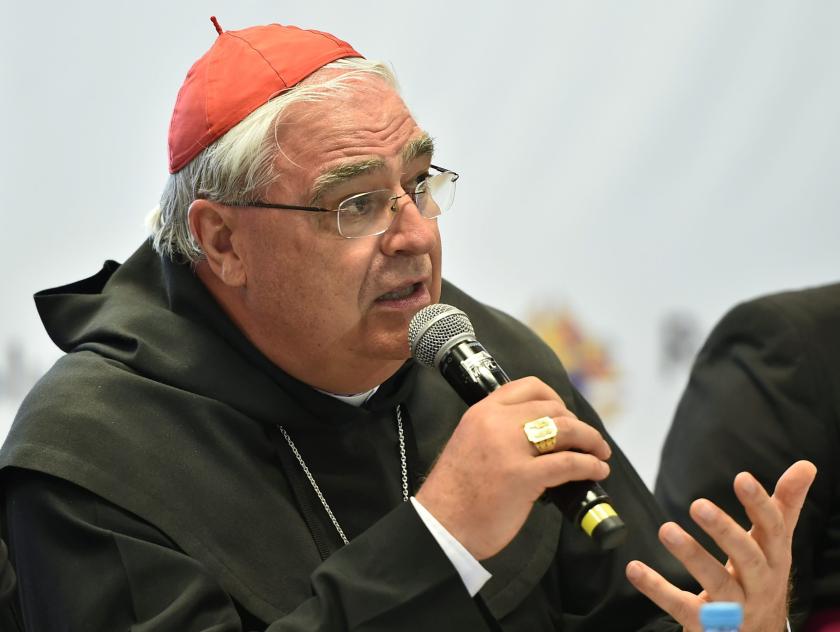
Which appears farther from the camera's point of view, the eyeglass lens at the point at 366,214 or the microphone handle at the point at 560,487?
the eyeglass lens at the point at 366,214

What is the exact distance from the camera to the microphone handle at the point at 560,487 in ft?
6.09

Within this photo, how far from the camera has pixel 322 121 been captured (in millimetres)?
2559

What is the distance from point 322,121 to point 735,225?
229cm

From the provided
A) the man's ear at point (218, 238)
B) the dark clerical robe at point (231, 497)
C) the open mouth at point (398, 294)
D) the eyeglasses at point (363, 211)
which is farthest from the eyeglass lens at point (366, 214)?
the dark clerical robe at point (231, 497)

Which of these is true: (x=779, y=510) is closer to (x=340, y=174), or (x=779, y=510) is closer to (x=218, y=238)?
(x=340, y=174)

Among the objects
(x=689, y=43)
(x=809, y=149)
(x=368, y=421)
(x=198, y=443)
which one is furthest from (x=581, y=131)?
(x=198, y=443)

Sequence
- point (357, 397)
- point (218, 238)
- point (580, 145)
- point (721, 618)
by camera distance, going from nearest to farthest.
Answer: point (721, 618) < point (218, 238) < point (357, 397) < point (580, 145)

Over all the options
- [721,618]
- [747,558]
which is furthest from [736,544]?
[721,618]

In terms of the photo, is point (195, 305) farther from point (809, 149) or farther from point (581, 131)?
point (809, 149)

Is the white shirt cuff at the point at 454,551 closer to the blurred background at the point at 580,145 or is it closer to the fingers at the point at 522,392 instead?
the fingers at the point at 522,392

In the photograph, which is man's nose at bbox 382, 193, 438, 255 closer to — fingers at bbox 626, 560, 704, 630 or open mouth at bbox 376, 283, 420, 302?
open mouth at bbox 376, 283, 420, 302

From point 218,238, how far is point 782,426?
1.66 meters

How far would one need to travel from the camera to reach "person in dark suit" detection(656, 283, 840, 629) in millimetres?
3395

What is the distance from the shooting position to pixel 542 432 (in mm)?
2031
